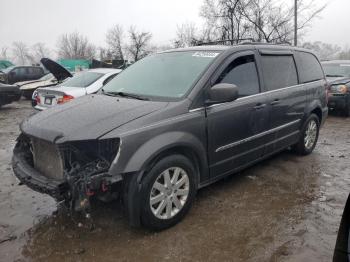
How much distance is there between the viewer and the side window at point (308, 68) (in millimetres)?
5539

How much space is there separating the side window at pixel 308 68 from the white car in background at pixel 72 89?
3966 millimetres

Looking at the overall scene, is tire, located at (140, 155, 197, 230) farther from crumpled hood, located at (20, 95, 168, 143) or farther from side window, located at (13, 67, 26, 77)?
side window, located at (13, 67, 26, 77)

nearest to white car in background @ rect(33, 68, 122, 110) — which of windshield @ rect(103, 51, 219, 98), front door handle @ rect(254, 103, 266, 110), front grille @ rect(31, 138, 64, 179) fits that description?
windshield @ rect(103, 51, 219, 98)

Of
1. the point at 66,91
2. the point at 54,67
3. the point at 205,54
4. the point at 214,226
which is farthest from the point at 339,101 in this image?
the point at 214,226

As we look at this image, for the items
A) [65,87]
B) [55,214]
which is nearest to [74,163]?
[55,214]

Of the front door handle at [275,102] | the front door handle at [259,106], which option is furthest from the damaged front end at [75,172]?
the front door handle at [275,102]

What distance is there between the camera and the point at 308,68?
18.9ft

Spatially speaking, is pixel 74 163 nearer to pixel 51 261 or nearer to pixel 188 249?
pixel 51 261

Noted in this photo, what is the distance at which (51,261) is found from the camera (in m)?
3.04

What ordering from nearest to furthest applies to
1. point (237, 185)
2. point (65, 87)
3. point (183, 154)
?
point (183, 154) → point (237, 185) → point (65, 87)

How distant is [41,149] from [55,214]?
0.84 metres

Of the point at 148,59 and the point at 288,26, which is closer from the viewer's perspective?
the point at 148,59

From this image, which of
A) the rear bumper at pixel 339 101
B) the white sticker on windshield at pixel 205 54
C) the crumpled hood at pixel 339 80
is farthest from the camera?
the crumpled hood at pixel 339 80

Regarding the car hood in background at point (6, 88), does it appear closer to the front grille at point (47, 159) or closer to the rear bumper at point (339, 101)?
the front grille at point (47, 159)
